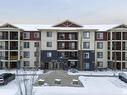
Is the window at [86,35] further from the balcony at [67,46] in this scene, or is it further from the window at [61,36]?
the window at [61,36]

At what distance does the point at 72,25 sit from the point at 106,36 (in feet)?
19.0

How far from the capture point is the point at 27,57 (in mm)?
49656

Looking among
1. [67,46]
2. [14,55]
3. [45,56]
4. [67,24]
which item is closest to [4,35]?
[14,55]

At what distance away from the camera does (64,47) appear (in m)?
48.3

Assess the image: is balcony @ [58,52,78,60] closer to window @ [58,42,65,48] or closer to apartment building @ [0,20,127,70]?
apartment building @ [0,20,127,70]

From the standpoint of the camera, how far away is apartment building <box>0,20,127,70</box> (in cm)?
4756

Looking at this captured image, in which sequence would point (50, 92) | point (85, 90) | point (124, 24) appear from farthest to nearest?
point (124, 24) → point (85, 90) → point (50, 92)

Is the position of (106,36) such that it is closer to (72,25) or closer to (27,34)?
(72,25)

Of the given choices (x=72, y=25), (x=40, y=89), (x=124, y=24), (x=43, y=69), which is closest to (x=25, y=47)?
(x=43, y=69)

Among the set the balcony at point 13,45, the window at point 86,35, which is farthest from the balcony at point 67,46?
the balcony at point 13,45

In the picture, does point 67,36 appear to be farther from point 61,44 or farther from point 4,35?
point 4,35

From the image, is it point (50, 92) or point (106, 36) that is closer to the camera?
point (50, 92)

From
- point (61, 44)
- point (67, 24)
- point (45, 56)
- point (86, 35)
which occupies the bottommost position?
point (45, 56)

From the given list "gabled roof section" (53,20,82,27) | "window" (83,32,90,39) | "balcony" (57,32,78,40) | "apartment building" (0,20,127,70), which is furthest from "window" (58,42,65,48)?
"window" (83,32,90,39)
